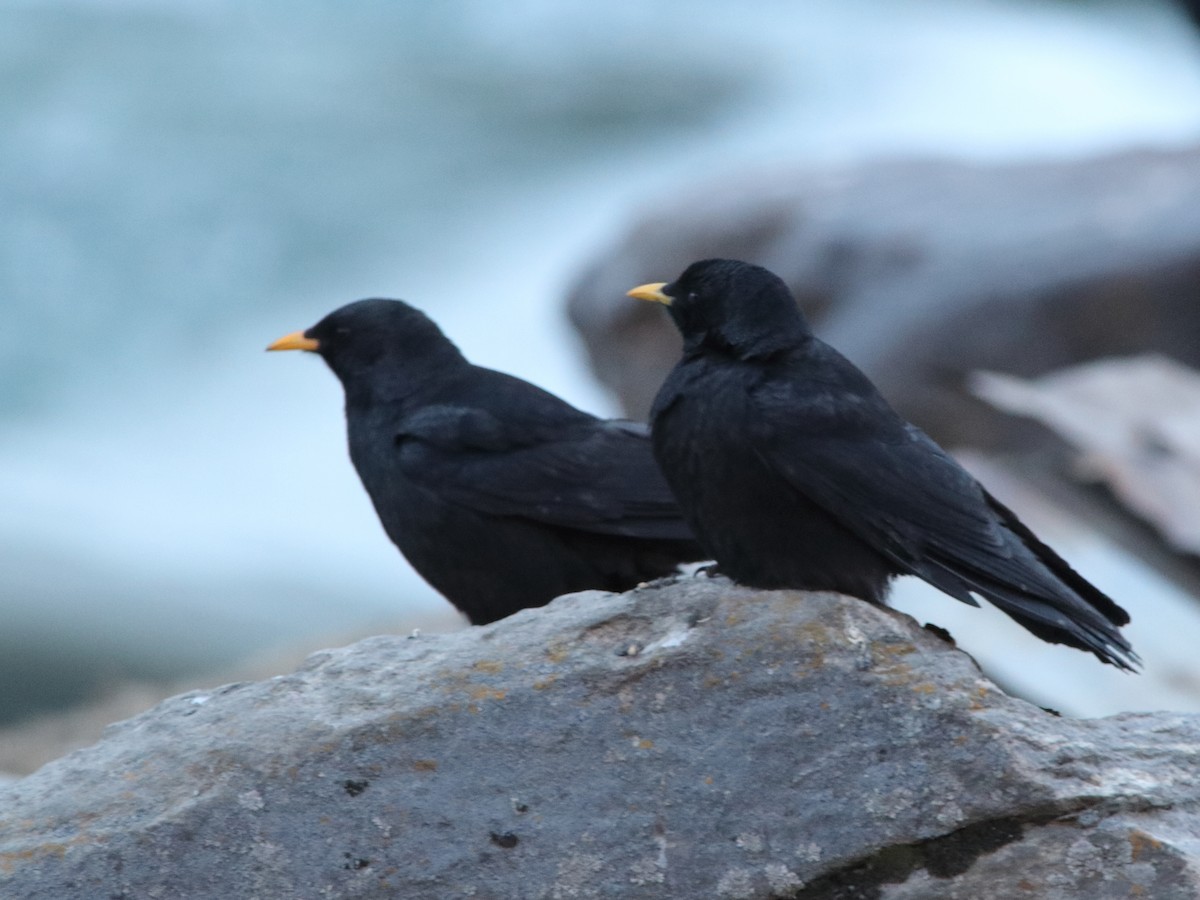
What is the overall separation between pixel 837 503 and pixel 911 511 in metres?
0.20

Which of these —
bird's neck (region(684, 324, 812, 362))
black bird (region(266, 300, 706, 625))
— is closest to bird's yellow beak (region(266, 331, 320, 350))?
black bird (region(266, 300, 706, 625))

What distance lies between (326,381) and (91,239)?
2812mm

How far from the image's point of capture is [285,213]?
18.4m

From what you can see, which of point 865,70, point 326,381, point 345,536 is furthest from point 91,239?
point 865,70

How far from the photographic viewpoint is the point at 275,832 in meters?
3.71

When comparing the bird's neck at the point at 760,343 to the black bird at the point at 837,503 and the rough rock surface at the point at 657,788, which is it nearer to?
the black bird at the point at 837,503

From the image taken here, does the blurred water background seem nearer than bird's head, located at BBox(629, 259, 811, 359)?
No

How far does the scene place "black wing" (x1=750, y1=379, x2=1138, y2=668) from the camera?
4.21m

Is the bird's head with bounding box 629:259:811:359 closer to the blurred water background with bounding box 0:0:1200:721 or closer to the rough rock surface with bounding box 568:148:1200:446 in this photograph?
the rough rock surface with bounding box 568:148:1200:446

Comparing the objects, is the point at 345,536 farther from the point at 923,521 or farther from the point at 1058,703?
the point at 923,521

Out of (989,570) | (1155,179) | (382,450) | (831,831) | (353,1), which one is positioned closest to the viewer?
(831,831)

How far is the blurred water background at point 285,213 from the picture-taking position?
15.8 meters

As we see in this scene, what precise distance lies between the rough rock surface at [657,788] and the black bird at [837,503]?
286 mm

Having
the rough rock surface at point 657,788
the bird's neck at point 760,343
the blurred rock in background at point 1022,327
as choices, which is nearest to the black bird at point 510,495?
the bird's neck at point 760,343
